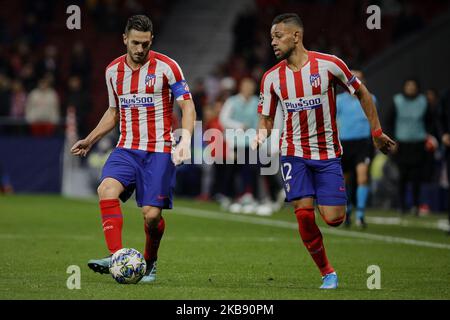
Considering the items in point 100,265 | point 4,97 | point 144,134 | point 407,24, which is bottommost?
point 100,265

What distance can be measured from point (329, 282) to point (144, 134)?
6.53 feet

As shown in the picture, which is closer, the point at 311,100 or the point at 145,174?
the point at 311,100

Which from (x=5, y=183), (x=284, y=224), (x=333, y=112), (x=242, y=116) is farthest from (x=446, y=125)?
(x=5, y=183)

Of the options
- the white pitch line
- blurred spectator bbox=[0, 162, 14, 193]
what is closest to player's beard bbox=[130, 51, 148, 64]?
the white pitch line

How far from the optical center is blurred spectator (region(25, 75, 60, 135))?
24484 millimetres

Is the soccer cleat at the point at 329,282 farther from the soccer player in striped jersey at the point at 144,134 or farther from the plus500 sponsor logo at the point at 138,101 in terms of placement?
the plus500 sponsor logo at the point at 138,101

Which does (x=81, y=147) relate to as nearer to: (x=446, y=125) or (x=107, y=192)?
(x=107, y=192)

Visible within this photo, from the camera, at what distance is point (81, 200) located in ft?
74.3

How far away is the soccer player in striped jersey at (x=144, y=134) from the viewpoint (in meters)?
8.99

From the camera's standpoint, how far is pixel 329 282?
28.7ft

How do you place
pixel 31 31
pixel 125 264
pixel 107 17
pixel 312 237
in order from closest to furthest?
pixel 125 264
pixel 312 237
pixel 31 31
pixel 107 17

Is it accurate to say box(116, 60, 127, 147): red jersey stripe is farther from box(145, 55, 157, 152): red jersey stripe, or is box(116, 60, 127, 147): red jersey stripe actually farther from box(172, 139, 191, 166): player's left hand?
box(172, 139, 191, 166): player's left hand
